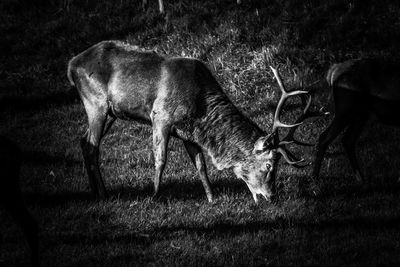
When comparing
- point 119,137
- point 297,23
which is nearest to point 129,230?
point 119,137

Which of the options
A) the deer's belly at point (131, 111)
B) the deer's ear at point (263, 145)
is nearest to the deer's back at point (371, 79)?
the deer's ear at point (263, 145)

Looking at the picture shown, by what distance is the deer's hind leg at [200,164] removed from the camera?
8070 mm

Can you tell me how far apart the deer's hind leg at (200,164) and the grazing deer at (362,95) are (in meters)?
1.54

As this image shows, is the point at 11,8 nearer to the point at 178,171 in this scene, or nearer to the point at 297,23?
the point at 297,23

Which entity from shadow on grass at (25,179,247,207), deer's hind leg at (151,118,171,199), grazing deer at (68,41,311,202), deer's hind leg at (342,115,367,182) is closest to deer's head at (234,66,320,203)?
grazing deer at (68,41,311,202)

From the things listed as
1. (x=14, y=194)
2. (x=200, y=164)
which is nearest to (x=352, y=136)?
(x=200, y=164)

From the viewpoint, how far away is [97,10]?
1684cm

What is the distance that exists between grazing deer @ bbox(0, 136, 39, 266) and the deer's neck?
2.82 metres

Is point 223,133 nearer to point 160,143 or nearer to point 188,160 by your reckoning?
point 160,143

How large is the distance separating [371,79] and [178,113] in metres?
2.68

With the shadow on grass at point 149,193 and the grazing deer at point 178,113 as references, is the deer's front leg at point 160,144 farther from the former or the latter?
the shadow on grass at point 149,193

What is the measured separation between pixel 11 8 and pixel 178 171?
34.1 feet

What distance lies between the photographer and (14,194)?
578cm

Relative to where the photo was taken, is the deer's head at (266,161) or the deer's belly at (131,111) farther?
the deer's belly at (131,111)
